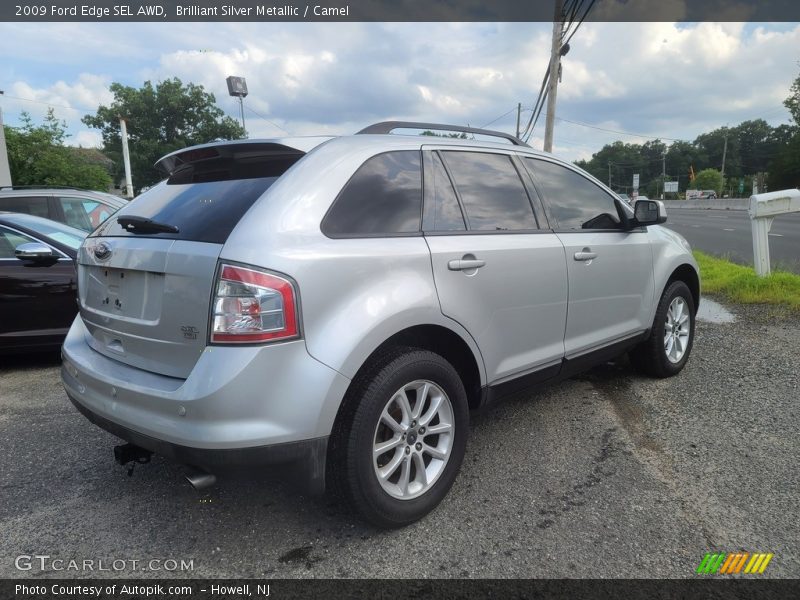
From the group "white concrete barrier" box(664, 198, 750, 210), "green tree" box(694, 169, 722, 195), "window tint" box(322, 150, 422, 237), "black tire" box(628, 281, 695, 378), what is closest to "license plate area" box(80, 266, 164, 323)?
"window tint" box(322, 150, 422, 237)

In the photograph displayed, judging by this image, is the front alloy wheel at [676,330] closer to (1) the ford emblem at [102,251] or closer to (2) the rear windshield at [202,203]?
(2) the rear windshield at [202,203]

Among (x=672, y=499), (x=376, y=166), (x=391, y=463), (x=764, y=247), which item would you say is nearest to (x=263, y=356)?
(x=391, y=463)

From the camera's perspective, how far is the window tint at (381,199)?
7.96 feet

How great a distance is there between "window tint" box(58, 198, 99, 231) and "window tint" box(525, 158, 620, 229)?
16.8 feet

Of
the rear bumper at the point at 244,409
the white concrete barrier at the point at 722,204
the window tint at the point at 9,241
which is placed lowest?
the rear bumper at the point at 244,409

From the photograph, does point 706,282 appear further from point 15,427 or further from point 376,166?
point 15,427

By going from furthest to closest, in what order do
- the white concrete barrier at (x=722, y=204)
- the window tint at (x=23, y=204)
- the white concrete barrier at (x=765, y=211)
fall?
the white concrete barrier at (x=722, y=204)
the white concrete barrier at (x=765, y=211)
the window tint at (x=23, y=204)

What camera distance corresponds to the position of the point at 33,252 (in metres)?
4.81

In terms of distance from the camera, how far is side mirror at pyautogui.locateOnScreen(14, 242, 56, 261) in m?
4.79

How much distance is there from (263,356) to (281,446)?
35 cm

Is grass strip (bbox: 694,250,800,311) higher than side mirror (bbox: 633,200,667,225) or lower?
lower

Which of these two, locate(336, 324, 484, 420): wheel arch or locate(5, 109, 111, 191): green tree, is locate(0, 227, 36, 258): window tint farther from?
locate(5, 109, 111, 191): green tree


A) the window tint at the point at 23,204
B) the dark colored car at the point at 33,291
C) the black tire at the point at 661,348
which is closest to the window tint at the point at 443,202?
the black tire at the point at 661,348

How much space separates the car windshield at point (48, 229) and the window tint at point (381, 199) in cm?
375
